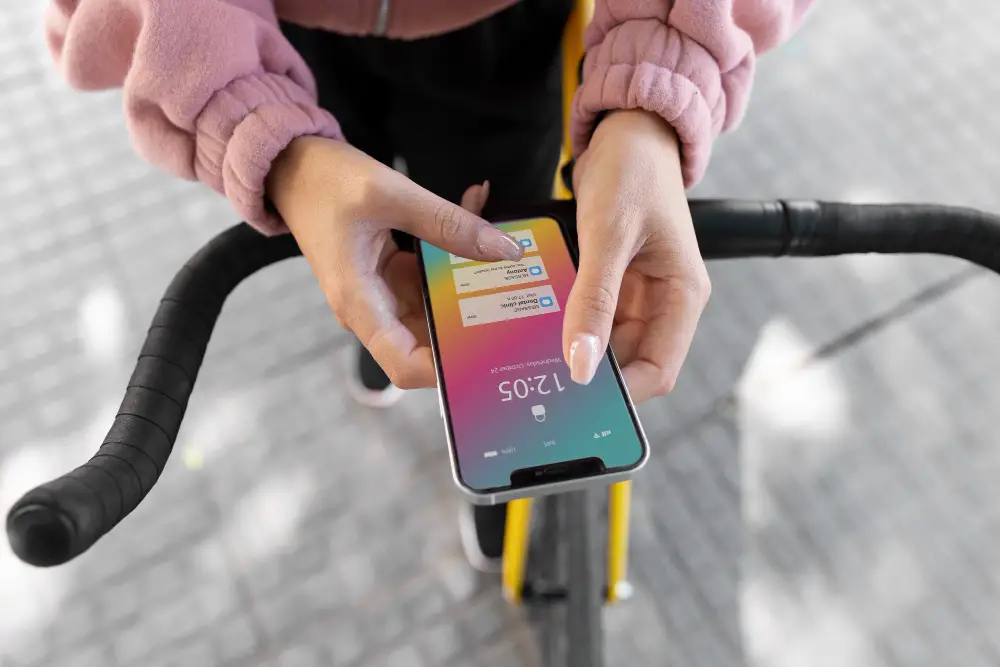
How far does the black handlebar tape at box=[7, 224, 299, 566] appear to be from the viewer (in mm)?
305

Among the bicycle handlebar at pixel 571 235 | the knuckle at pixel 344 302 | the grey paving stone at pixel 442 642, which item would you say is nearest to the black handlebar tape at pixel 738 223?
the bicycle handlebar at pixel 571 235

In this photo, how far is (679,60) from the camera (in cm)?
42

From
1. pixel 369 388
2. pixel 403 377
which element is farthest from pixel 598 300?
pixel 369 388

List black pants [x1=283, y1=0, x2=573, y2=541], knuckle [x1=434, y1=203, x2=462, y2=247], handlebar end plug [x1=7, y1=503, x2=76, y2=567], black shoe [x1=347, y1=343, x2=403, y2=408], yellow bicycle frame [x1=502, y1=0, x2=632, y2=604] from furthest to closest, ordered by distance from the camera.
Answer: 1. black shoe [x1=347, y1=343, x2=403, y2=408]
2. yellow bicycle frame [x1=502, y1=0, x2=632, y2=604]
3. black pants [x1=283, y1=0, x2=573, y2=541]
4. knuckle [x1=434, y1=203, x2=462, y2=247]
5. handlebar end plug [x1=7, y1=503, x2=76, y2=567]

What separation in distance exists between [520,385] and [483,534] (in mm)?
501

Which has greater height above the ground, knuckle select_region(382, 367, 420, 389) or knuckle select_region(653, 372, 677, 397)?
knuckle select_region(382, 367, 420, 389)

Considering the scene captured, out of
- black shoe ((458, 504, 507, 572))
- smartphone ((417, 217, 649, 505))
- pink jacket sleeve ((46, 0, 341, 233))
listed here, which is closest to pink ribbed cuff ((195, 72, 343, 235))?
pink jacket sleeve ((46, 0, 341, 233))

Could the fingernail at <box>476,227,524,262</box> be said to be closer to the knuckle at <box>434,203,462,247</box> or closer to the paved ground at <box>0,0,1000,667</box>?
the knuckle at <box>434,203,462,247</box>

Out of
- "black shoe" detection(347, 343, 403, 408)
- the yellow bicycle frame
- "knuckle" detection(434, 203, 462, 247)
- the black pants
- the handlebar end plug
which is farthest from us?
"black shoe" detection(347, 343, 403, 408)

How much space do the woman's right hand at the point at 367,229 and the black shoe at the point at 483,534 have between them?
47cm

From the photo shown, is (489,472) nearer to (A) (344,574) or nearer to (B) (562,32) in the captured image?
(B) (562,32)

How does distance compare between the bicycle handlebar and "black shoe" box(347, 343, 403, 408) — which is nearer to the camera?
the bicycle handlebar

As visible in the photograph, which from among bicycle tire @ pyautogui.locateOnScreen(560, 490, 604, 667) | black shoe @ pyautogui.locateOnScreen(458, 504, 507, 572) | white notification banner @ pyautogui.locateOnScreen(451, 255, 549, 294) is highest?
white notification banner @ pyautogui.locateOnScreen(451, 255, 549, 294)

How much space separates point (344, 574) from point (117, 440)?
59 centimetres
